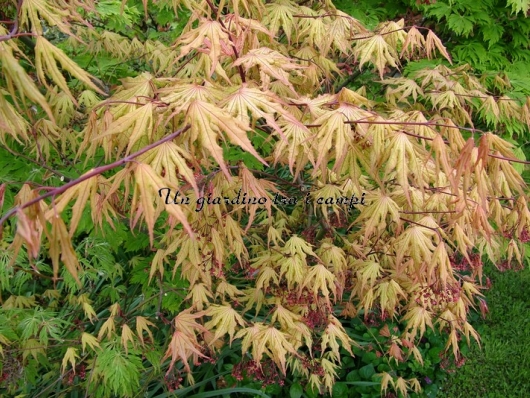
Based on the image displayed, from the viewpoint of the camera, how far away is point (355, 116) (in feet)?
5.09

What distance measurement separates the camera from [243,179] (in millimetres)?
1688

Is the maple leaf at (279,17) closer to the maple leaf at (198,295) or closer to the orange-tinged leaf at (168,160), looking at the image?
the orange-tinged leaf at (168,160)

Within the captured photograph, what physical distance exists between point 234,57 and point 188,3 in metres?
0.44

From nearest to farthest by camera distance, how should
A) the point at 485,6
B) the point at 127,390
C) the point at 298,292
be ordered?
the point at 298,292 → the point at 127,390 → the point at 485,6

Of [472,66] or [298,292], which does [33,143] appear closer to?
[298,292]

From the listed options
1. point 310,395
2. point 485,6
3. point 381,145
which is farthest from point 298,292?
point 485,6

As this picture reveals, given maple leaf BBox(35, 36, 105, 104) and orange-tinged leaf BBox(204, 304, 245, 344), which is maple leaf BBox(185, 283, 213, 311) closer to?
orange-tinged leaf BBox(204, 304, 245, 344)

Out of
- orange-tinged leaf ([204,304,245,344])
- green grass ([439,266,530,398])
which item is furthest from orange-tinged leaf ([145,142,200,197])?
green grass ([439,266,530,398])

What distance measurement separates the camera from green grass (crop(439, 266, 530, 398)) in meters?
3.53

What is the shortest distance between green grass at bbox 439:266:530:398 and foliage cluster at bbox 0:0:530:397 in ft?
1.38

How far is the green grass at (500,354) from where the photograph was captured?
11.6 feet

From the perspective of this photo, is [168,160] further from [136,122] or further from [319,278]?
[319,278]

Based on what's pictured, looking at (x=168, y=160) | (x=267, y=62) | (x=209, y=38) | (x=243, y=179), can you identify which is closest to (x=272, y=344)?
(x=243, y=179)

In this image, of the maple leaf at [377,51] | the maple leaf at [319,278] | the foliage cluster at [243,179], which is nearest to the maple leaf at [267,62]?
the foliage cluster at [243,179]
